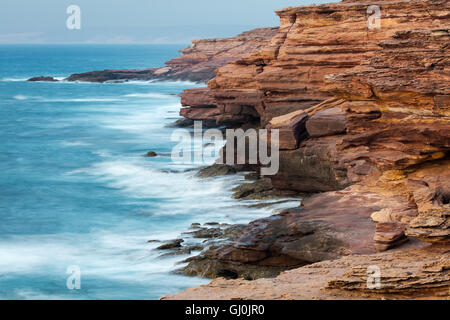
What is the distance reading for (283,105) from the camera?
91.8 ft

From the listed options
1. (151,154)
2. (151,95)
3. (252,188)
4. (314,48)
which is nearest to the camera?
(252,188)

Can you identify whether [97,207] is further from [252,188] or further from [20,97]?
[20,97]

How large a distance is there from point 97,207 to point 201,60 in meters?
60.1

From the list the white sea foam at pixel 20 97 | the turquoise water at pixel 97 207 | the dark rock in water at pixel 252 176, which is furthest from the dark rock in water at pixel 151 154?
the white sea foam at pixel 20 97

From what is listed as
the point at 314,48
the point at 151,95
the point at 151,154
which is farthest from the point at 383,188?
the point at 151,95

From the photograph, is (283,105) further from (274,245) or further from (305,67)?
(274,245)

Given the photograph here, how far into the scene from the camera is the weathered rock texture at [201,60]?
245 ft

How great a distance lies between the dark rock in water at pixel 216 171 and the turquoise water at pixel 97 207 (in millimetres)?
577

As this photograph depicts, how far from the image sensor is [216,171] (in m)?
30.8

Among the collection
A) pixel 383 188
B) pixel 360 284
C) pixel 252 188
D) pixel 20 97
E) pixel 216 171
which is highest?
pixel 20 97

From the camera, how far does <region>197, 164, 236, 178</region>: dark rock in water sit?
99.2ft

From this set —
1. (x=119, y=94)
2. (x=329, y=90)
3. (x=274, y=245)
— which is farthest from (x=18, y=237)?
(x=119, y=94)

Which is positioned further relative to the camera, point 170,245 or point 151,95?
point 151,95
